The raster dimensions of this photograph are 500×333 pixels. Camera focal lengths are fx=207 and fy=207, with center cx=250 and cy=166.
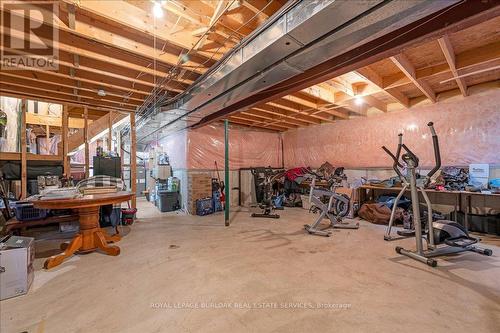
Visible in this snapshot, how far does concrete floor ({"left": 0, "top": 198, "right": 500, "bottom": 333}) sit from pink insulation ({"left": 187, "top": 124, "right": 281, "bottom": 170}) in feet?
10.1

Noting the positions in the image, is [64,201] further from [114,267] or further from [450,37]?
[450,37]

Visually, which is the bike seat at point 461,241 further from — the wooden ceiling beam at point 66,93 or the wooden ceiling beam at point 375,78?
the wooden ceiling beam at point 66,93

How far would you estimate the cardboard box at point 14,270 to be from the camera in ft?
6.05

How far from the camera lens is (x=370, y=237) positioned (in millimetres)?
3406

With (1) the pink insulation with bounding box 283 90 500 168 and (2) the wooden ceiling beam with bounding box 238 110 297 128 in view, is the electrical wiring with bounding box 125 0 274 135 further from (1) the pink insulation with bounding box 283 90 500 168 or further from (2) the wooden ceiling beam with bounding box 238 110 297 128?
(1) the pink insulation with bounding box 283 90 500 168

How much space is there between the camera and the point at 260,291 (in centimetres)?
191

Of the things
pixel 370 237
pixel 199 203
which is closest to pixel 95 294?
pixel 199 203

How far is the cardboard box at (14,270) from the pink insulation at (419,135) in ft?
20.1

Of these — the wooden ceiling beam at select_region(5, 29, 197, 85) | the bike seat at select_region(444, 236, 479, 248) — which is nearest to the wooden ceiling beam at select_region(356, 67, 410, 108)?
the bike seat at select_region(444, 236, 479, 248)

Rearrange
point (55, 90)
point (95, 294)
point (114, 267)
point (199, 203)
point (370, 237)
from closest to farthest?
1. point (95, 294)
2. point (114, 267)
3. point (370, 237)
4. point (55, 90)
5. point (199, 203)

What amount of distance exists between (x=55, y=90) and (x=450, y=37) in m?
5.93

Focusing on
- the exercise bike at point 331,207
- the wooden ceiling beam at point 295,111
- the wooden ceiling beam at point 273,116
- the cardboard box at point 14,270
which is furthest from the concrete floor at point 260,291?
the wooden ceiling beam at point 273,116

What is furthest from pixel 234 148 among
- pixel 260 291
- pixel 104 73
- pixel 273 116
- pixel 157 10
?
pixel 260 291

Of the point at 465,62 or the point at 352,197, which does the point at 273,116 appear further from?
the point at 465,62
